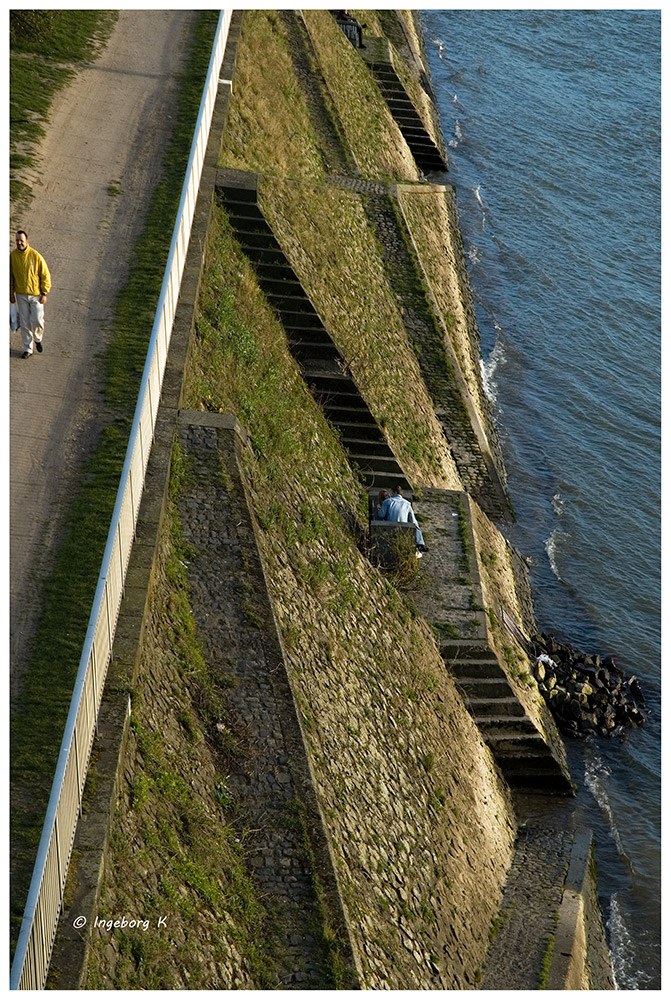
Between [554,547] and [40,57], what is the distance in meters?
13.7

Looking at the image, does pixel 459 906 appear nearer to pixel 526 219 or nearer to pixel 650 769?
pixel 650 769

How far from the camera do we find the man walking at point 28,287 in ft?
42.2

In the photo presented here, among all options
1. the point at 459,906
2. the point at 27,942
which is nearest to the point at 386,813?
the point at 459,906

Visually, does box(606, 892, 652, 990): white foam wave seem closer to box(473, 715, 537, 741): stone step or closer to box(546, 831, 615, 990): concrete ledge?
box(546, 831, 615, 990): concrete ledge

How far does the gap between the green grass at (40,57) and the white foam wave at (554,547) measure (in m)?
12.9

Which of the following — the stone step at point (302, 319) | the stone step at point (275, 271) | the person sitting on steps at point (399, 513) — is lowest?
the person sitting on steps at point (399, 513)

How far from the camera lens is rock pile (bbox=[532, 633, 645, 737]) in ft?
67.3

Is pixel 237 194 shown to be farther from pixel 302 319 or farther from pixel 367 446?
pixel 367 446

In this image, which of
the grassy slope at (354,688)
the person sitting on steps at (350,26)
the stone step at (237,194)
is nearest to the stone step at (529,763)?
the grassy slope at (354,688)

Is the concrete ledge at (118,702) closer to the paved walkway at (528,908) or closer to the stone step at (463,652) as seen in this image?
the stone step at (463,652)

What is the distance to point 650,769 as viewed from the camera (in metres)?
20.8

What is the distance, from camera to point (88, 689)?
9625 mm

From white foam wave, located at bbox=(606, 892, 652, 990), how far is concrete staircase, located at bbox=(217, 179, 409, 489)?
737 centimetres

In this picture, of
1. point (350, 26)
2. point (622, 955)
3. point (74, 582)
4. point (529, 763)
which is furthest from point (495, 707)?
point (350, 26)
